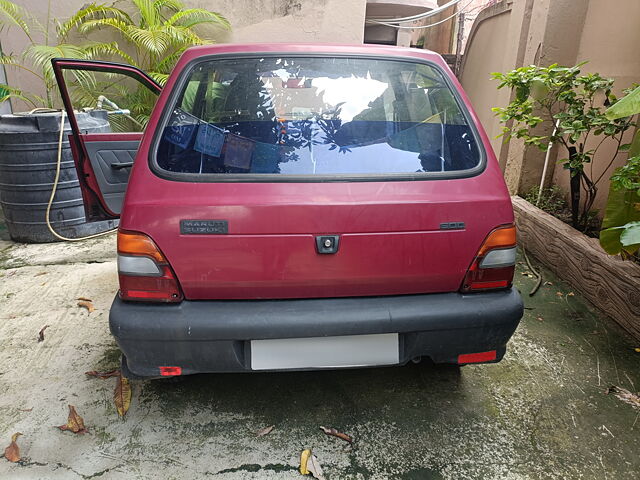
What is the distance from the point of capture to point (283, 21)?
21.5 feet

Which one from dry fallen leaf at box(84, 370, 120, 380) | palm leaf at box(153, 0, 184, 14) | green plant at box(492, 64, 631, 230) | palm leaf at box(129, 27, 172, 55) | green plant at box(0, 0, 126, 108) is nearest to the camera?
dry fallen leaf at box(84, 370, 120, 380)

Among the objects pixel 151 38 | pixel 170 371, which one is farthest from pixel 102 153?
pixel 151 38

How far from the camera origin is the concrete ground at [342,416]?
1.86 m

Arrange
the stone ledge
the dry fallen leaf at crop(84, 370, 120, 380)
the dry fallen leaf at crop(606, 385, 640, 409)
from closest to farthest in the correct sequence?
the dry fallen leaf at crop(606, 385, 640, 409) → the dry fallen leaf at crop(84, 370, 120, 380) → the stone ledge

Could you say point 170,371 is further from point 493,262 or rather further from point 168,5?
point 168,5

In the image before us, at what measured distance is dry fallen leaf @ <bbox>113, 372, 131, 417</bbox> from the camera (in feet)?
7.11

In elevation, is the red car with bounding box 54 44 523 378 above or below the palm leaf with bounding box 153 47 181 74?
below

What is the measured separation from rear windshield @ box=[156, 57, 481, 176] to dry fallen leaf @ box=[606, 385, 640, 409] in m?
1.42

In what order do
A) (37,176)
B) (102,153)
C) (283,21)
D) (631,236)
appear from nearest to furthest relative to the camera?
1. (631,236)
2. (102,153)
3. (37,176)
4. (283,21)

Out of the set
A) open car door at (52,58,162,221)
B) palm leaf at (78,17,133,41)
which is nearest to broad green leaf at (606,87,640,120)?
open car door at (52,58,162,221)

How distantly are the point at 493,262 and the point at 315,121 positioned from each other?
3.10 ft

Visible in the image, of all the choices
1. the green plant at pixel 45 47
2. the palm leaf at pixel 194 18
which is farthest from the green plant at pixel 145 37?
the green plant at pixel 45 47

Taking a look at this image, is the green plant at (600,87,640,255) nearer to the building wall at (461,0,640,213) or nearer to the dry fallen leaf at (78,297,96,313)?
the building wall at (461,0,640,213)

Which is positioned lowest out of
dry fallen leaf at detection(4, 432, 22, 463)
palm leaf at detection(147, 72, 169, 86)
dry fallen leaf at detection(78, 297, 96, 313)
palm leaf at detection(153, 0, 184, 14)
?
dry fallen leaf at detection(78, 297, 96, 313)
